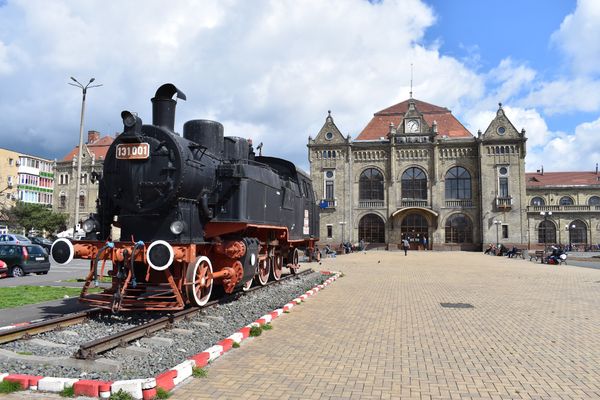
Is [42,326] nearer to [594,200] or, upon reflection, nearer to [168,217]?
[168,217]

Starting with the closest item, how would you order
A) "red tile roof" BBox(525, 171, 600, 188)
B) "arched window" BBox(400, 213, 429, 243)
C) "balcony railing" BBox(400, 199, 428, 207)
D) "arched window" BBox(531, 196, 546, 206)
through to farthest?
1. "balcony railing" BBox(400, 199, 428, 207)
2. "arched window" BBox(400, 213, 429, 243)
3. "arched window" BBox(531, 196, 546, 206)
4. "red tile roof" BBox(525, 171, 600, 188)

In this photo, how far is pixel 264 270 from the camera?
43.4 feet

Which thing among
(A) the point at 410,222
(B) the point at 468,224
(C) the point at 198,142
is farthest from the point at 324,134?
(C) the point at 198,142

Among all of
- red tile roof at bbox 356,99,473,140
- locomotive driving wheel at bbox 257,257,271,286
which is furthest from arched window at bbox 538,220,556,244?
locomotive driving wheel at bbox 257,257,271,286

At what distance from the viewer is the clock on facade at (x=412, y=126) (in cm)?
4872

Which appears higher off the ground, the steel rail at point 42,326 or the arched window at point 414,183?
the arched window at point 414,183

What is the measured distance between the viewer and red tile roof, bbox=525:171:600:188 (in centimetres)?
5994

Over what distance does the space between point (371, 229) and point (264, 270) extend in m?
36.7

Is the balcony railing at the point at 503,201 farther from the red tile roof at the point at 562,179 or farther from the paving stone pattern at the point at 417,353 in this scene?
the paving stone pattern at the point at 417,353

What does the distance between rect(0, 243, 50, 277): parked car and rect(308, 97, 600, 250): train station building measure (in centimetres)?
3120

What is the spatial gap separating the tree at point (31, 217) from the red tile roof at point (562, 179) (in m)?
56.4

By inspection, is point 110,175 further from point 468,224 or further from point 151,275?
point 468,224

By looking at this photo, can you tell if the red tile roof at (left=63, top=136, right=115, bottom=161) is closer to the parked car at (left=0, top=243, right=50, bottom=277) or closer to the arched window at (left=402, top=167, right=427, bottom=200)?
the arched window at (left=402, top=167, right=427, bottom=200)

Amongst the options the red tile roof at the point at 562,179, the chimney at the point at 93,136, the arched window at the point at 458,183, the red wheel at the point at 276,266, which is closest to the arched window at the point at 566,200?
the red tile roof at the point at 562,179
